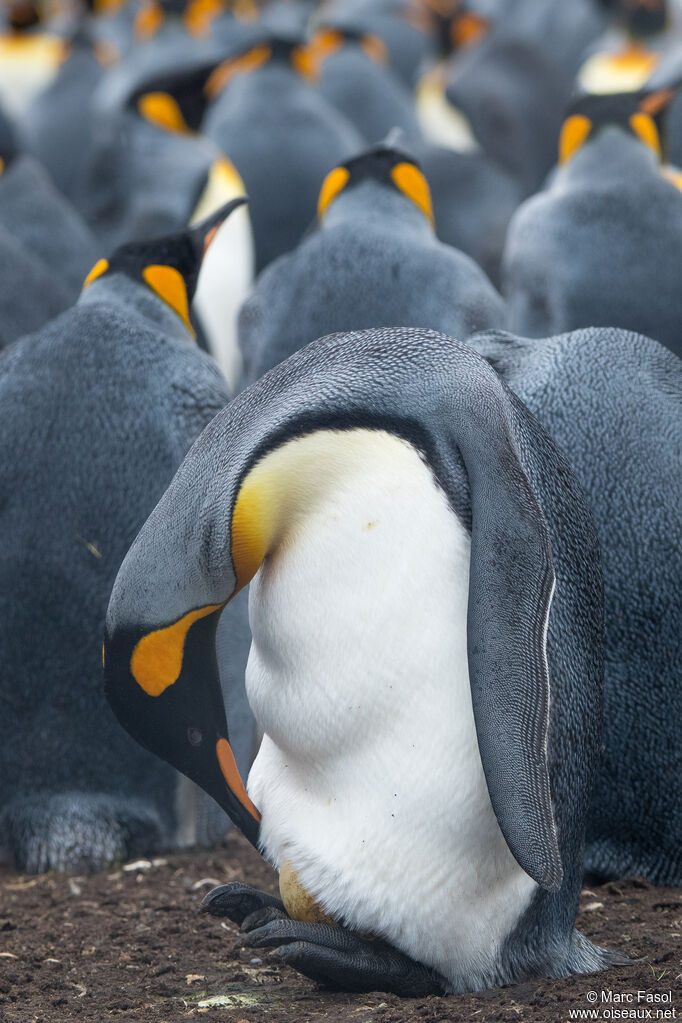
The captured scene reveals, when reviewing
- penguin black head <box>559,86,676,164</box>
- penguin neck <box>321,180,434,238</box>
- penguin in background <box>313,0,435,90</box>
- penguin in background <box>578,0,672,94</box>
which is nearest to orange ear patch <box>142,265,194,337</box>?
penguin neck <box>321,180,434,238</box>

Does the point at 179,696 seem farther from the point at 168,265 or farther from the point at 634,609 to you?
the point at 168,265

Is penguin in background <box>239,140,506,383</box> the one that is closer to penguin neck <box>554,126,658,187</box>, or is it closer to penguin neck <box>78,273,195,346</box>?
penguin neck <box>78,273,195,346</box>

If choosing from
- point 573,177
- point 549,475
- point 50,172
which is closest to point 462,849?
point 549,475

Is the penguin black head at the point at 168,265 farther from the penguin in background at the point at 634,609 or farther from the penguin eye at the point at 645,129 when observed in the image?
the penguin eye at the point at 645,129

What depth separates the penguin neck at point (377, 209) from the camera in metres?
4.76

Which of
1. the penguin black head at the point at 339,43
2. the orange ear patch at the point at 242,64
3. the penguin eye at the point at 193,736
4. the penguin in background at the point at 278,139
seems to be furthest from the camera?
the penguin black head at the point at 339,43

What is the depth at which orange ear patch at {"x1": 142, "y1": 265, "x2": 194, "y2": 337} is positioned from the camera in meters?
3.92

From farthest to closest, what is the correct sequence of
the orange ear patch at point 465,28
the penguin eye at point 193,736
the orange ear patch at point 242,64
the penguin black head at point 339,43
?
the orange ear patch at point 465,28
the penguin black head at point 339,43
the orange ear patch at point 242,64
the penguin eye at point 193,736

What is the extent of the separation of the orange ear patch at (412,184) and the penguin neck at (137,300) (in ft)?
4.08

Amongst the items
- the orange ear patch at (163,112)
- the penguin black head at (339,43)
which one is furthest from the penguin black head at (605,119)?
the penguin black head at (339,43)

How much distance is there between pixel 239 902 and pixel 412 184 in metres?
2.91

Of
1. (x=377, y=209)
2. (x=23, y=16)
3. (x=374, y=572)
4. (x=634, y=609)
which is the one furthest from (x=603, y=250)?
(x=23, y=16)

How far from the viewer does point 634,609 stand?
10.3 feet

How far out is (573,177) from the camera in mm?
5434
